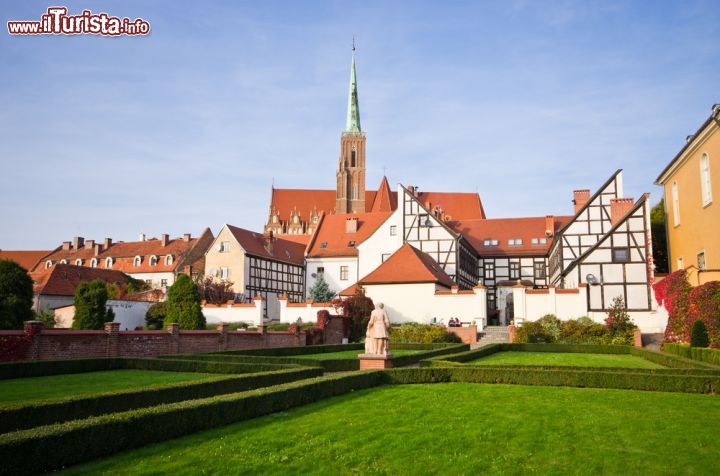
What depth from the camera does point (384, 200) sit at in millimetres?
81688

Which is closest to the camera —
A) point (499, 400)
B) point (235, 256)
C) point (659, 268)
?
point (499, 400)

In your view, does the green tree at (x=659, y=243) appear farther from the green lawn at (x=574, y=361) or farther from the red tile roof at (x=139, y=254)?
the red tile roof at (x=139, y=254)

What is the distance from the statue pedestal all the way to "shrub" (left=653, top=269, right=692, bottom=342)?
13876 mm

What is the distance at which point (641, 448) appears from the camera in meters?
8.54

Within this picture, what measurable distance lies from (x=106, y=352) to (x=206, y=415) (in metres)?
14.8

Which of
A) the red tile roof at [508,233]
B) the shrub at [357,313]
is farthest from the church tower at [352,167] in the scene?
the shrub at [357,313]

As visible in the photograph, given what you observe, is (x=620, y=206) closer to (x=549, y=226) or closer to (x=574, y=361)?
(x=549, y=226)

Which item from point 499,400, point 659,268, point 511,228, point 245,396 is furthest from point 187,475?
point 511,228

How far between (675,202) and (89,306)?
30879 mm

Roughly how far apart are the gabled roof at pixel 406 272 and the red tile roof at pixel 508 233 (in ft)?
44.6

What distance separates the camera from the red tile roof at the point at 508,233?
54.0m

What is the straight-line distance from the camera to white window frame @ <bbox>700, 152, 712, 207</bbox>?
23500mm

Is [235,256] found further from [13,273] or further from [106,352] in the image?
[106,352]

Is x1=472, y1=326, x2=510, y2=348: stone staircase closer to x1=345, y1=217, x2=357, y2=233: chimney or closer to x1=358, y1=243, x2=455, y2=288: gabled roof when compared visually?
x1=358, y1=243, x2=455, y2=288: gabled roof
